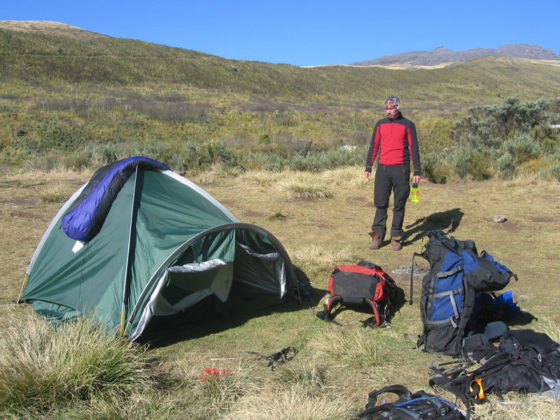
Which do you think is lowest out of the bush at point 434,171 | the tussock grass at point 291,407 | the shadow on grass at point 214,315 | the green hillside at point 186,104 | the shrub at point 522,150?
the shadow on grass at point 214,315

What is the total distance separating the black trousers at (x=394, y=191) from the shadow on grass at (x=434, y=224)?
0.63 m

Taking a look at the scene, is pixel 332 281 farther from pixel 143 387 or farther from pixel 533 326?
pixel 143 387

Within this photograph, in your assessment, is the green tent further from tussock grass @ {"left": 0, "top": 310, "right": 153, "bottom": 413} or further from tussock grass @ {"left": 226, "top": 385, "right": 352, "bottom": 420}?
tussock grass @ {"left": 226, "top": 385, "right": 352, "bottom": 420}

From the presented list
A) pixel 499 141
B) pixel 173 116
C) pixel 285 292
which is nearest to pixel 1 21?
pixel 173 116

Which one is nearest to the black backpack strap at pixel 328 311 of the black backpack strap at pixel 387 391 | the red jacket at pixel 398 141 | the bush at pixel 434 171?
the black backpack strap at pixel 387 391

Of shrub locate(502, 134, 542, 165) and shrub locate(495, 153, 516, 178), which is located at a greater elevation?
shrub locate(502, 134, 542, 165)

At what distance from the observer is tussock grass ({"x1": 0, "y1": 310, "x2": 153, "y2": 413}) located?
118 inches

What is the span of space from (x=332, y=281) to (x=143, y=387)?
2248 mm

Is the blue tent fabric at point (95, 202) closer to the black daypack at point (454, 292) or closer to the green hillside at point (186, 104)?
the black daypack at point (454, 292)

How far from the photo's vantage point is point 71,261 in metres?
4.77

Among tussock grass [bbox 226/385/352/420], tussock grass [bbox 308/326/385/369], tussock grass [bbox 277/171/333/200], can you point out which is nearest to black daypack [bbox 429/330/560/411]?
tussock grass [bbox 308/326/385/369]

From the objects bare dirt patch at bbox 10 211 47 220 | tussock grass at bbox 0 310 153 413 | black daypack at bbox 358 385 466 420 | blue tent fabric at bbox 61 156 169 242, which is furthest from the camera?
bare dirt patch at bbox 10 211 47 220

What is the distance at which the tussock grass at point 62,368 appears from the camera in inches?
118

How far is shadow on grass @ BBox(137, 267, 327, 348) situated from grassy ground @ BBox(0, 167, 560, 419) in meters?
0.03
